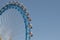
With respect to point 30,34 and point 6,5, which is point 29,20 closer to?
point 30,34

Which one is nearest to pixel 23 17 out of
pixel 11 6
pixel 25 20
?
pixel 25 20

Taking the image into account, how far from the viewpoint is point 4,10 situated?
79.6 m

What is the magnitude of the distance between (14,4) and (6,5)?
A: 3.59 metres

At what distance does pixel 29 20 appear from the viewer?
73.2 metres

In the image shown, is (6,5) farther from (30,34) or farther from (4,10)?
(30,34)

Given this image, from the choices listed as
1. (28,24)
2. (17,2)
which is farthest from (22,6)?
(28,24)

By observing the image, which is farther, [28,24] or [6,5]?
[6,5]

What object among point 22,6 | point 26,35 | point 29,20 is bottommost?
point 26,35

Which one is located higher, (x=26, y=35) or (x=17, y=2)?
(x=17, y=2)

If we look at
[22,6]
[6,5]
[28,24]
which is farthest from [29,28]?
[6,5]

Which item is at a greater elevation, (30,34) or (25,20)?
(25,20)

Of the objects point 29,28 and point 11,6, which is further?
point 11,6

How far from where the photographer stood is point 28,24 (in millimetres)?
72188

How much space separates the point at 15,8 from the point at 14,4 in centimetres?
138
